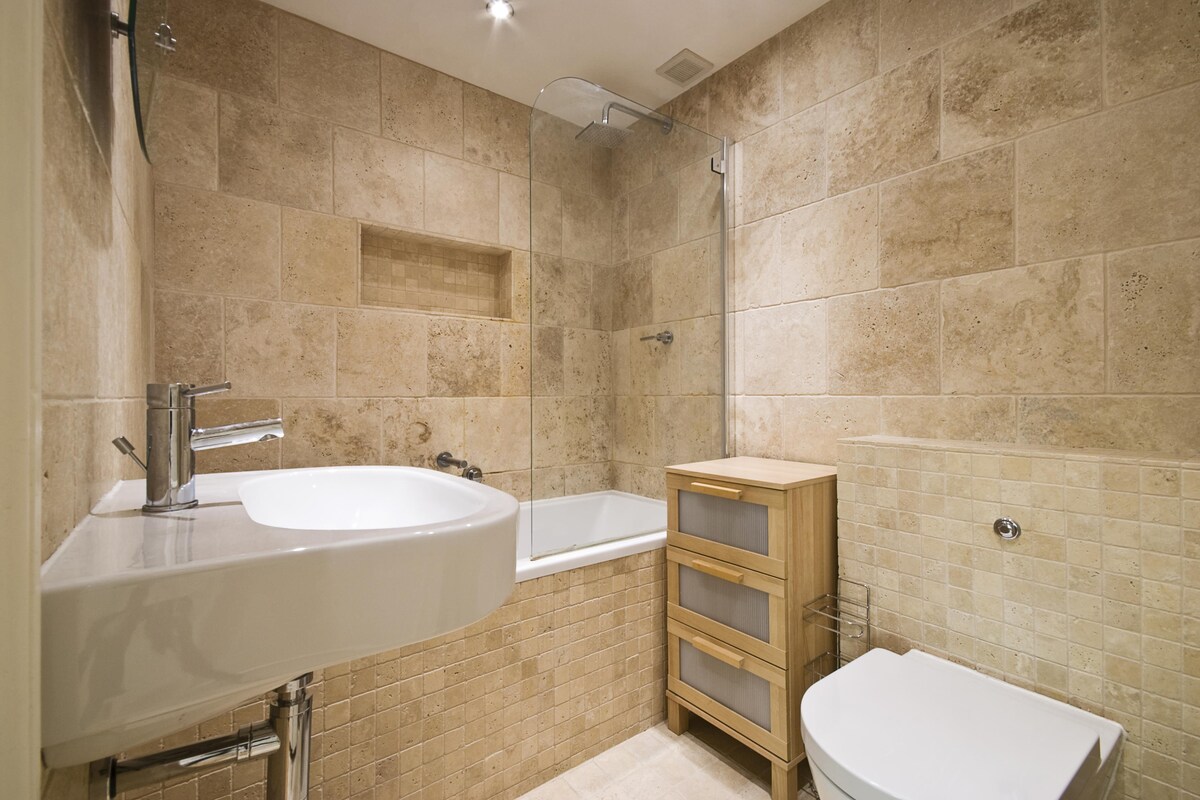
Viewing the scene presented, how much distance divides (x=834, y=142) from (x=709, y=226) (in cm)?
57

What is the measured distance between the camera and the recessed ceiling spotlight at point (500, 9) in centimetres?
187

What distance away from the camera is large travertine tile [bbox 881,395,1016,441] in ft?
4.81

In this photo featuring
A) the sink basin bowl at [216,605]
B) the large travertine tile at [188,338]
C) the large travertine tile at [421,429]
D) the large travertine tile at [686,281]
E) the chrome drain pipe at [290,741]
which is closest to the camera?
the sink basin bowl at [216,605]

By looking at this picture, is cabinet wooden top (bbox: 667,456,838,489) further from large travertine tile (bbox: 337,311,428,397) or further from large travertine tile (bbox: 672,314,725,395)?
large travertine tile (bbox: 337,311,428,397)

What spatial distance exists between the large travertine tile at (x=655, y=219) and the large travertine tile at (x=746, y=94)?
32 cm

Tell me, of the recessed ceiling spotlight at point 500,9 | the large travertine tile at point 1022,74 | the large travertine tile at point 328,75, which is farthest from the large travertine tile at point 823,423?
the large travertine tile at point 328,75

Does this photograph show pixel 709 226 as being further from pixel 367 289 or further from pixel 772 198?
pixel 367 289

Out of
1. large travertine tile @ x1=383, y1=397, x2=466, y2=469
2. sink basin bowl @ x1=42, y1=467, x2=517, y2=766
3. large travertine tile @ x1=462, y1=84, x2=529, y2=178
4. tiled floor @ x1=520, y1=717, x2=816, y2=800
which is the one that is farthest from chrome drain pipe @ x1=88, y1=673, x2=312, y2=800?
large travertine tile @ x1=462, y1=84, x2=529, y2=178

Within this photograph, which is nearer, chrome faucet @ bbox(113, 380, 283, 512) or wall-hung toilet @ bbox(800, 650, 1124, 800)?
chrome faucet @ bbox(113, 380, 283, 512)

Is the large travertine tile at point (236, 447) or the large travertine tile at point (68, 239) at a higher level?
the large travertine tile at point (68, 239)

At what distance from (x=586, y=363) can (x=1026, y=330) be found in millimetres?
1429

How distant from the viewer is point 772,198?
2.06 metres

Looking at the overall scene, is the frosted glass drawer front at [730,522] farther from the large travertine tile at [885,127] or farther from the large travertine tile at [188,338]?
the large travertine tile at [188,338]

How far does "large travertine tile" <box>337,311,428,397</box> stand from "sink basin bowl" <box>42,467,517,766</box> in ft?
4.60
